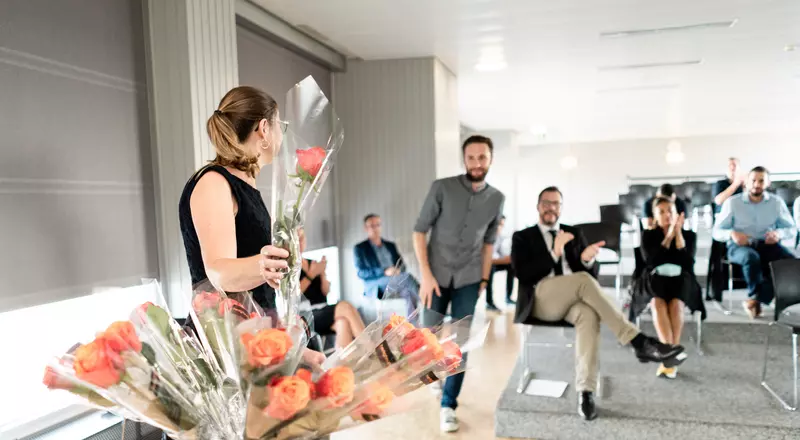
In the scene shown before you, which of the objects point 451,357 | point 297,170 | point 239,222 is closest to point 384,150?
point 239,222

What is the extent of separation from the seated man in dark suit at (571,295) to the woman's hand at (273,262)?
2.64m

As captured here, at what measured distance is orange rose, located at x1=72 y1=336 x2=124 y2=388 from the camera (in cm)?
71

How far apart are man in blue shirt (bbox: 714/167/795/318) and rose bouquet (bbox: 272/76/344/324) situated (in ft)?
16.2

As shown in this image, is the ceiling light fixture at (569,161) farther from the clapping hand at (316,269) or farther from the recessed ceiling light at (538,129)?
the clapping hand at (316,269)

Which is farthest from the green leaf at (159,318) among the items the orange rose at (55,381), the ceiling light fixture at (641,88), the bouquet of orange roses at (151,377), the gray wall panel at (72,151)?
the ceiling light fixture at (641,88)

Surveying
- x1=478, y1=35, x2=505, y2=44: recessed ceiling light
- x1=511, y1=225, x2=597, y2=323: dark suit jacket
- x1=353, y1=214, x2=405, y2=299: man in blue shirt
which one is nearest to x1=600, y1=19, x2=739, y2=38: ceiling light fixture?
x1=478, y1=35, x2=505, y2=44: recessed ceiling light

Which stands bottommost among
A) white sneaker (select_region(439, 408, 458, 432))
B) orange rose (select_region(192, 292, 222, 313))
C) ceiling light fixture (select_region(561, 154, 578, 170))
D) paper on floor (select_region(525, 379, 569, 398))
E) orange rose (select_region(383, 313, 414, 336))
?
white sneaker (select_region(439, 408, 458, 432))

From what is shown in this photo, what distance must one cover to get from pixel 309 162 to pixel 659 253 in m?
3.72

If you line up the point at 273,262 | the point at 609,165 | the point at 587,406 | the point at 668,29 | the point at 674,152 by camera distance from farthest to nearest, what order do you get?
the point at 609,165 < the point at 674,152 < the point at 668,29 < the point at 587,406 < the point at 273,262

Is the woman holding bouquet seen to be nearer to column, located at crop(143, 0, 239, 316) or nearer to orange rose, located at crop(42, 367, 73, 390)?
orange rose, located at crop(42, 367, 73, 390)

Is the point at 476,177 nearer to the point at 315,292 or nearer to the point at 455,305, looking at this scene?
the point at 455,305

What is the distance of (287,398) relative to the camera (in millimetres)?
703

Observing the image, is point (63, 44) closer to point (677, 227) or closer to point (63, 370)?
point (63, 370)

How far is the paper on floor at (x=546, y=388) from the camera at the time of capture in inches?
136
